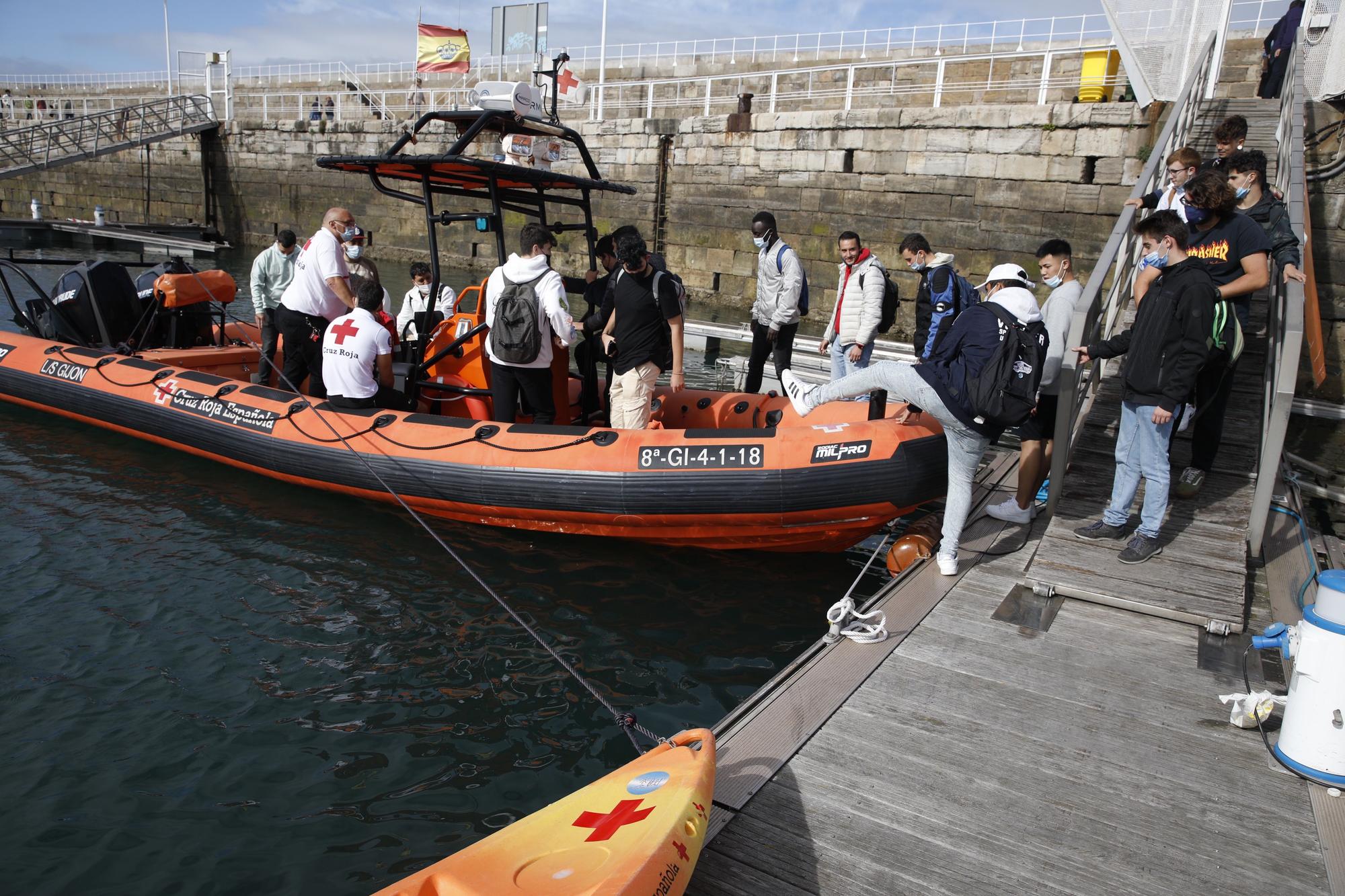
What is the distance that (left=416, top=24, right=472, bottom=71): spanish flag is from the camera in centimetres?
2358

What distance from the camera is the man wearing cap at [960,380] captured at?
408 cm

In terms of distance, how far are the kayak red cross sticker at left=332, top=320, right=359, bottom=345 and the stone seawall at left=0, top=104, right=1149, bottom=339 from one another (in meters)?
10.1

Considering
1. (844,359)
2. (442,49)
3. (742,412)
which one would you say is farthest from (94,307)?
(442,49)

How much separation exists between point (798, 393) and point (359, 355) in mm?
3049

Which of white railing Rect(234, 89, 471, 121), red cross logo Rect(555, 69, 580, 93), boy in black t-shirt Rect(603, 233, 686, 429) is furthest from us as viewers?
white railing Rect(234, 89, 471, 121)

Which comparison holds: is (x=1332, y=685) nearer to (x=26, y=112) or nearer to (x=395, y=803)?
(x=395, y=803)

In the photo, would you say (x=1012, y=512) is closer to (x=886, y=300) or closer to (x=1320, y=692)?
(x=886, y=300)

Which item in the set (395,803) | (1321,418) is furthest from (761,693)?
(1321,418)

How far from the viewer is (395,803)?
3197 mm

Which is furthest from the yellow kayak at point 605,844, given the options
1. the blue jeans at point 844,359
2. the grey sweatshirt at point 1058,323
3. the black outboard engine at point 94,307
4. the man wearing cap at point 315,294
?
the black outboard engine at point 94,307

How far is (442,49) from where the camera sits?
939 inches

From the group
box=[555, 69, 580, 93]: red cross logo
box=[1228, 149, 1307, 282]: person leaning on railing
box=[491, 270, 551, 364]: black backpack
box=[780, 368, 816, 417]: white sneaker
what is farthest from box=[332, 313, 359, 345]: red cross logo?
box=[555, 69, 580, 93]: red cross logo

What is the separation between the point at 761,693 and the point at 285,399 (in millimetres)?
4601

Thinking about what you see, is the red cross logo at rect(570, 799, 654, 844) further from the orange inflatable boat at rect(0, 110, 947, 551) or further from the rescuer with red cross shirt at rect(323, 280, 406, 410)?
the rescuer with red cross shirt at rect(323, 280, 406, 410)
